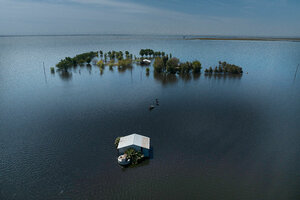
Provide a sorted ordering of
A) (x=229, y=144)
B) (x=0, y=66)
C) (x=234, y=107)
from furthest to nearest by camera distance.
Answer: (x=0, y=66) < (x=234, y=107) < (x=229, y=144)

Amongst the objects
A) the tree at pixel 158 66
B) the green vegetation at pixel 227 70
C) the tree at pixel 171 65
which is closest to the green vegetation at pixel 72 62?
the tree at pixel 158 66

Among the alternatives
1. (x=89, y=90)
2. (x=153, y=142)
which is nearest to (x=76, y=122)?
(x=153, y=142)

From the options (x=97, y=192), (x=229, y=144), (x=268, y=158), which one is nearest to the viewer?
(x=97, y=192)

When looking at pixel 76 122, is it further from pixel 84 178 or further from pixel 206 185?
pixel 206 185

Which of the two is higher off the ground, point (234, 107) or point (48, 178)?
point (234, 107)

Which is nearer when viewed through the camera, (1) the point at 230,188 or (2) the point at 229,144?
(1) the point at 230,188

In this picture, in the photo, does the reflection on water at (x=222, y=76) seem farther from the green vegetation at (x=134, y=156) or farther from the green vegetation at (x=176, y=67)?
the green vegetation at (x=134, y=156)
